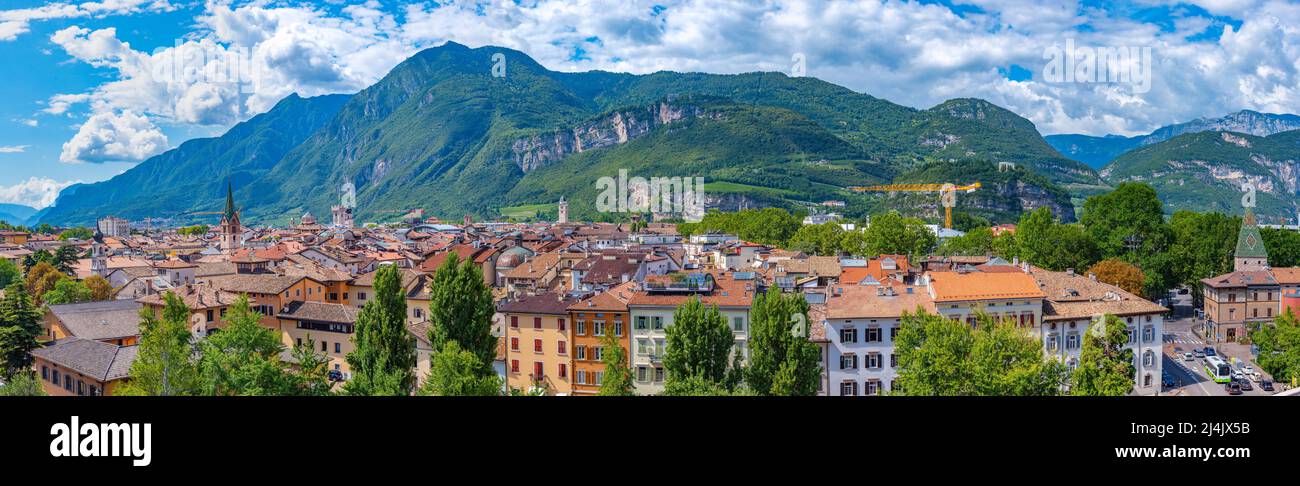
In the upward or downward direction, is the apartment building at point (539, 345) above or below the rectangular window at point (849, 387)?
above

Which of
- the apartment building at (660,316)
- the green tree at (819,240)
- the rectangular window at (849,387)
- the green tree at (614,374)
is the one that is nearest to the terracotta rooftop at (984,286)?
the rectangular window at (849,387)

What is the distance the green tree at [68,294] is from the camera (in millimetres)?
43231

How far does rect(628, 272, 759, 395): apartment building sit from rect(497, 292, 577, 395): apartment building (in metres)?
2.43

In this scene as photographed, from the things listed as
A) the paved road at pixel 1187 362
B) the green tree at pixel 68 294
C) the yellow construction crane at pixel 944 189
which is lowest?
the paved road at pixel 1187 362

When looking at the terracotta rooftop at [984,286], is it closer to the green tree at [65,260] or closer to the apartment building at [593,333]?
the apartment building at [593,333]

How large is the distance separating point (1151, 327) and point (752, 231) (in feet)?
179

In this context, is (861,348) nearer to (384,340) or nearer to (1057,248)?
(384,340)

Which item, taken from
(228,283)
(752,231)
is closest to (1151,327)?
(228,283)

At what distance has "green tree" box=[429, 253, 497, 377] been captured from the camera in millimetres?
24781

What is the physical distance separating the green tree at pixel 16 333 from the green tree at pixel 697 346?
77.7ft

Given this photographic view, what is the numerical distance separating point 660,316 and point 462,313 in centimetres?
659

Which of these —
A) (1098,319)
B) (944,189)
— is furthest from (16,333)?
(944,189)

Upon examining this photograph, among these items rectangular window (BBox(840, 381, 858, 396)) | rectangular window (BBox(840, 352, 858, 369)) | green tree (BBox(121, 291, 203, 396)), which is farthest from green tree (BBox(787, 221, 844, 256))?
green tree (BBox(121, 291, 203, 396))

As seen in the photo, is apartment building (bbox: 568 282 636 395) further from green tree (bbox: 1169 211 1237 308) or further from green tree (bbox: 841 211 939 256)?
green tree (bbox: 1169 211 1237 308)
